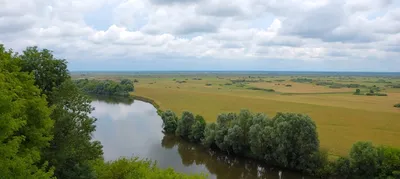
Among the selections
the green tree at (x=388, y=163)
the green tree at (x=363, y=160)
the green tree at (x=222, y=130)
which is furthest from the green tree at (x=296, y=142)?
the green tree at (x=222, y=130)

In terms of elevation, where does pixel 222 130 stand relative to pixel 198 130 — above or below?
above

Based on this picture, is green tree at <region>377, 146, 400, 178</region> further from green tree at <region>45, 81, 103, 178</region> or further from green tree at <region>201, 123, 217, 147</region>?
green tree at <region>45, 81, 103, 178</region>

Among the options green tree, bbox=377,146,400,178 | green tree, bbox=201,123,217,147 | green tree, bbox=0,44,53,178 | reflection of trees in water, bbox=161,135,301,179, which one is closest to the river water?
reflection of trees in water, bbox=161,135,301,179

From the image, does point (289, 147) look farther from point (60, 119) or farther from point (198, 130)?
point (60, 119)

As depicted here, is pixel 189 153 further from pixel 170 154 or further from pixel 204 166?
pixel 204 166

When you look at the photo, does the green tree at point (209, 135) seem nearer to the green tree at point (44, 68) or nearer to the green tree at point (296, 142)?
the green tree at point (296, 142)

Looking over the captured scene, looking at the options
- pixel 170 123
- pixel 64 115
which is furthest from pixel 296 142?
pixel 64 115

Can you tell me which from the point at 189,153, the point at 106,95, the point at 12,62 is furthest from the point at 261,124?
the point at 106,95
